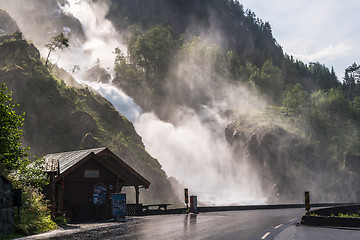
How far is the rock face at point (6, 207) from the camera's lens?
17.3 m

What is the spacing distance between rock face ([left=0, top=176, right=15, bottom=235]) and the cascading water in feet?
211

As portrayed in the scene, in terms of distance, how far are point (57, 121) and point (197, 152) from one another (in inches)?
1745

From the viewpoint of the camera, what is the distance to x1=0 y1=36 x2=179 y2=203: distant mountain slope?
209 feet

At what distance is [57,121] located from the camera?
216ft

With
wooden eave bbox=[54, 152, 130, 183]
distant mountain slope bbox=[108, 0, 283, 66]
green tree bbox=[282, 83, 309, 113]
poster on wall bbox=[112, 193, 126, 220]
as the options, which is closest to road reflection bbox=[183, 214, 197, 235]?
poster on wall bbox=[112, 193, 126, 220]

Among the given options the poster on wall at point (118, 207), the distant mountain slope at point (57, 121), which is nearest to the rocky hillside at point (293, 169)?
the distant mountain slope at point (57, 121)

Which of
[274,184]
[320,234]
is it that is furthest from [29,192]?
[274,184]

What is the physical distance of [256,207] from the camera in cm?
4019

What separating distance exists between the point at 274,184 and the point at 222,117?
33583 mm

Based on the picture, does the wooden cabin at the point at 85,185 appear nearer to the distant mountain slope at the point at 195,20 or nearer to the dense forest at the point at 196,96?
the dense forest at the point at 196,96

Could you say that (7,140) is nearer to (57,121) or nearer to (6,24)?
(57,121)

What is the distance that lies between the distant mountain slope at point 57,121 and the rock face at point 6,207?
45.3 meters

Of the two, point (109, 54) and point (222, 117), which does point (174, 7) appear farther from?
point (222, 117)

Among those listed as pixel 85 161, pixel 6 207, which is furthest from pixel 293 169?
pixel 6 207
